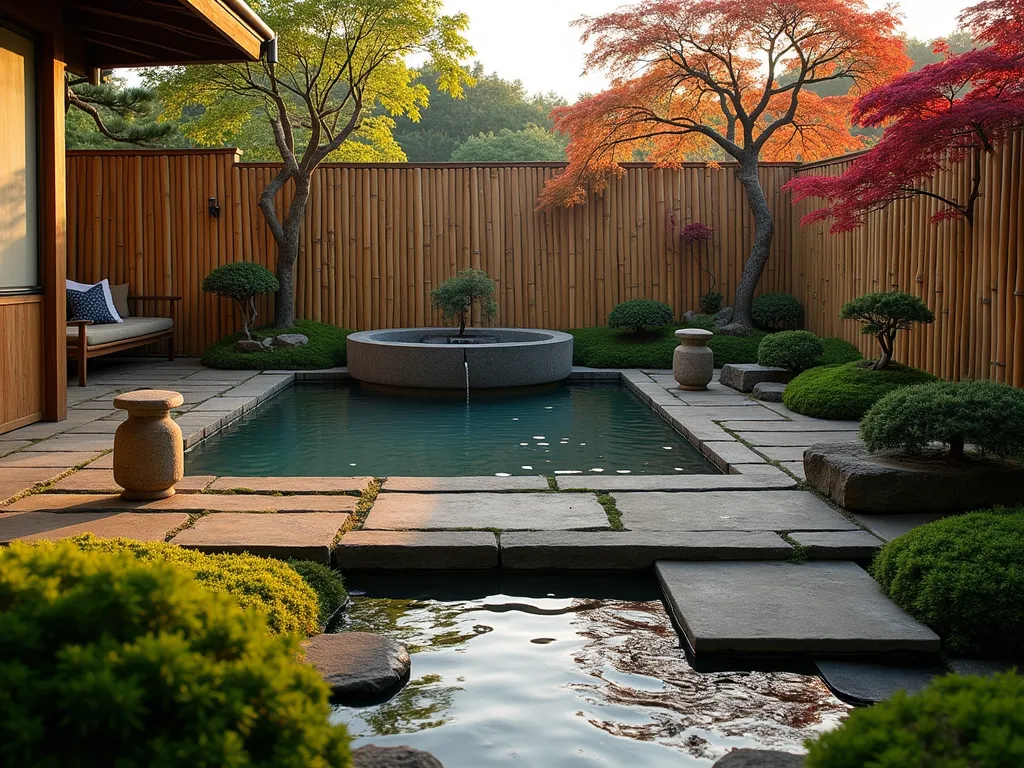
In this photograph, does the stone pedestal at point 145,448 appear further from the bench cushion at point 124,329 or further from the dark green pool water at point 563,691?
the bench cushion at point 124,329

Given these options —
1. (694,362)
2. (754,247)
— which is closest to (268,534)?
(694,362)

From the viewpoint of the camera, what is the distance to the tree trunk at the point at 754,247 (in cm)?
1126

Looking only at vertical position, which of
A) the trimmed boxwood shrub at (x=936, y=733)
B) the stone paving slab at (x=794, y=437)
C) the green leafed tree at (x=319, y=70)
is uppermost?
the green leafed tree at (x=319, y=70)

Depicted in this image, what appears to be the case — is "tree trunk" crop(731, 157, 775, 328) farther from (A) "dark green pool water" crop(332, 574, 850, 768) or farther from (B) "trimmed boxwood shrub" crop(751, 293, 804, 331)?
(A) "dark green pool water" crop(332, 574, 850, 768)

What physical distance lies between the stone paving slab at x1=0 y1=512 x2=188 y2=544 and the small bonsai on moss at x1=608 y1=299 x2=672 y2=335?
23.5ft

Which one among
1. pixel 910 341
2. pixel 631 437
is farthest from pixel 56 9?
pixel 910 341

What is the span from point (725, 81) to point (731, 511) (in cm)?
806

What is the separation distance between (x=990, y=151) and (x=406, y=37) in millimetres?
6404

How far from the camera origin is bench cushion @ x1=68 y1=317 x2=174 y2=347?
29.9 feet

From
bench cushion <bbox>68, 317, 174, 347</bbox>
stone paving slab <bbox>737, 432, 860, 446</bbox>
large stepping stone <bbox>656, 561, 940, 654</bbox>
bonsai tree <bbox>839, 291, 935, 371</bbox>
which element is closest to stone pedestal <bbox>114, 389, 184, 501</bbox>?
large stepping stone <bbox>656, 561, 940, 654</bbox>

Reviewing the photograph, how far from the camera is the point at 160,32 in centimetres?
709

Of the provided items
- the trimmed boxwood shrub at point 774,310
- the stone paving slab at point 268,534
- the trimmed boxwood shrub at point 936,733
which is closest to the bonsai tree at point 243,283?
the trimmed boxwood shrub at point 774,310

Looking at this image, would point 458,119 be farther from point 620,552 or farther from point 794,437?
point 620,552

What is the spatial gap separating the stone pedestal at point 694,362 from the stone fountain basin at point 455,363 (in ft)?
4.46
